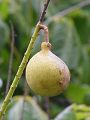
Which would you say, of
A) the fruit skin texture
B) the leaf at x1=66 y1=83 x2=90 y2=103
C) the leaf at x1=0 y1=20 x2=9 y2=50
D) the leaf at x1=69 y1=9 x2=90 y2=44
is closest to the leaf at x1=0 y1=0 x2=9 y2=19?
the leaf at x1=0 y1=20 x2=9 y2=50

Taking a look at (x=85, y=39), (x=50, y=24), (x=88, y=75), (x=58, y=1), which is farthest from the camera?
(x=58, y=1)

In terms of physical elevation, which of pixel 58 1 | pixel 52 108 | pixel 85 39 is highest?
pixel 58 1

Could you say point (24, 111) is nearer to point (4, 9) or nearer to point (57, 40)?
point (57, 40)

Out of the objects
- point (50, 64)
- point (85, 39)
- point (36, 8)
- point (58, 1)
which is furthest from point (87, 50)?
point (50, 64)

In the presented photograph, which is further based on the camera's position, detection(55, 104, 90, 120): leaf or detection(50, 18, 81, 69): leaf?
detection(50, 18, 81, 69): leaf

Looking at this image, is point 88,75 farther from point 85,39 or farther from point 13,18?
point 13,18

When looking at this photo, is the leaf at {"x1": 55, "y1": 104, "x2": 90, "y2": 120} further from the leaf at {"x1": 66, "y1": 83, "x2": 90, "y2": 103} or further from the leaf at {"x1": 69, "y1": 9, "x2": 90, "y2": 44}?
the leaf at {"x1": 69, "y1": 9, "x2": 90, "y2": 44}

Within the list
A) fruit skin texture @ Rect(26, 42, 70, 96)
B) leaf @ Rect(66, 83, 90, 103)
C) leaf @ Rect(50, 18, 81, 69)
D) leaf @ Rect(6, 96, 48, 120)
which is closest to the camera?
fruit skin texture @ Rect(26, 42, 70, 96)

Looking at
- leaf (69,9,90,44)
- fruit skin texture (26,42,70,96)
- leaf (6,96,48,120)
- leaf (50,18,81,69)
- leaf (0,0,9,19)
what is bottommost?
fruit skin texture (26,42,70,96)

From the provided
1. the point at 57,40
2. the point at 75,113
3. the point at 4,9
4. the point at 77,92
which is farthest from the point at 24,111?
the point at 4,9
